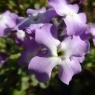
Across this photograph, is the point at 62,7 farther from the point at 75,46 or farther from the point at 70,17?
the point at 75,46

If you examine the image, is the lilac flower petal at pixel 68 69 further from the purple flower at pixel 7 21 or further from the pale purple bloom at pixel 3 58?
the pale purple bloom at pixel 3 58

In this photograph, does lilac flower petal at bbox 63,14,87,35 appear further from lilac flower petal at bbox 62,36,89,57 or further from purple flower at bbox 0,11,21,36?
purple flower at bbox 0,11,21,36

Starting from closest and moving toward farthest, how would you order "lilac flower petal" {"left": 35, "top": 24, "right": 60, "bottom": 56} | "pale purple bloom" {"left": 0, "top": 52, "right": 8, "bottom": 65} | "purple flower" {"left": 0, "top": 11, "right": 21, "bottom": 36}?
"lilac flower petal" {"left": 35, "top": 24, "right": 60, "bottom": 56} < "purple flower" {"left": 0, "top": 11, "right": 21, "bottom": 36} < "pale purple bloom" {"left": 0, "top": 52, "right": 8, "bottom": 65}

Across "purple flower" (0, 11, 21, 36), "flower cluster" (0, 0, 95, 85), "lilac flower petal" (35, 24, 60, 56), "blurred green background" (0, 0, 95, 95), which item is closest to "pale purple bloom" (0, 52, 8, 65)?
"blurred green background" (0, 0, 95, 95)

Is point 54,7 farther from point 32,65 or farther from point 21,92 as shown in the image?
point 21,92

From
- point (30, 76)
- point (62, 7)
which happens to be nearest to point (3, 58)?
point (30, 76)

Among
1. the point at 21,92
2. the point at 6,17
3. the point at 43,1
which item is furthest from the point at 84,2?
the point at 21,92
